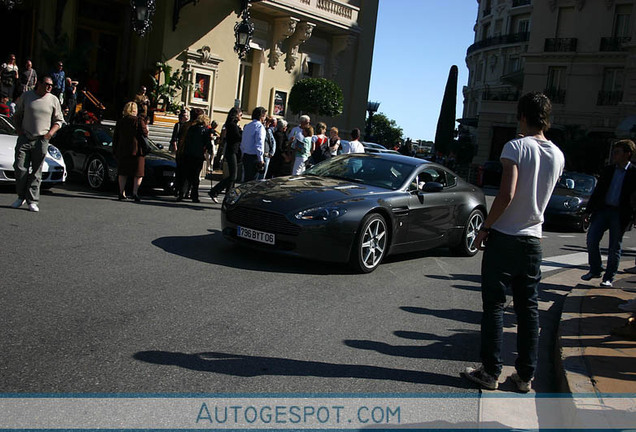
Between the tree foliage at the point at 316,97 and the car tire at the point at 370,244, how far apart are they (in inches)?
671

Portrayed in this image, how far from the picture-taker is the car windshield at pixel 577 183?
17.2 m

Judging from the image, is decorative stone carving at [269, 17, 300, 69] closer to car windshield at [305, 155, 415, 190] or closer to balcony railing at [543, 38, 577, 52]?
car windshield at [305, 155, 415, 190]

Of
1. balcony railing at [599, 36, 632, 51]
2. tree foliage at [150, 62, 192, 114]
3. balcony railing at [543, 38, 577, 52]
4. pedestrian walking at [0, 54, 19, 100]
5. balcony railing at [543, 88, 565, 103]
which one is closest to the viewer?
pedestrian walking at [0, 54, 19, 100]

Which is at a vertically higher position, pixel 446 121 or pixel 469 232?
pixel 446 121

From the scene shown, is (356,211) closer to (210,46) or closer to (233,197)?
(233,197)

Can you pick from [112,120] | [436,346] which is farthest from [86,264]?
A: [112,120]

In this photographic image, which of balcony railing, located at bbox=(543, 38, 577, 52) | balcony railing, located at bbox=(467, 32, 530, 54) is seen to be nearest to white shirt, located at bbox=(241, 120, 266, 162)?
balcony railing, located at bbox=(543, 38, 577, 52)

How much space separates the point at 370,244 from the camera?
7723mm

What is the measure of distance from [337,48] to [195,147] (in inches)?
658

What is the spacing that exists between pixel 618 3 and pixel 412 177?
1550 inches

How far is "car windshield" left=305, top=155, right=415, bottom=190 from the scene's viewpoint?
8576mm

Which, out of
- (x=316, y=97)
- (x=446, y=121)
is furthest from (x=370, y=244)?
(x=446, y=121)

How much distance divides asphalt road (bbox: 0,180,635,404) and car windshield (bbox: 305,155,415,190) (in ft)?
3.56

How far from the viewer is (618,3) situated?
136 ft
